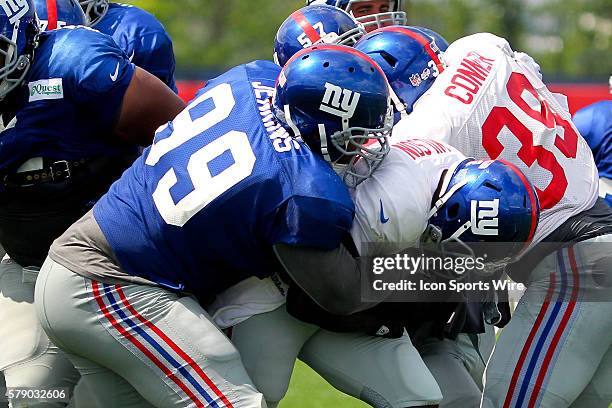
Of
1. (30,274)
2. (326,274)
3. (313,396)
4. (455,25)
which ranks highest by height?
(326,274)

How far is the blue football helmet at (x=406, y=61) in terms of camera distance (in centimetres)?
409

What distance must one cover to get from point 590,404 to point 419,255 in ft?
3.27

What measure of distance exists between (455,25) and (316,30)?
75.0 feet

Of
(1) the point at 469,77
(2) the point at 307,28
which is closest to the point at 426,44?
(1) the point at 469,77

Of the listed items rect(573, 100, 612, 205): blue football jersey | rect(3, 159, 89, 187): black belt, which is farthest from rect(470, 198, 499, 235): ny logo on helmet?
rect(573, 100, 612, 205): blue football jersey

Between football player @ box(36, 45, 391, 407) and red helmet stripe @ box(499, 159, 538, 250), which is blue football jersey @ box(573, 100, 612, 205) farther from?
football player @ box(36, 45, 391, 407)

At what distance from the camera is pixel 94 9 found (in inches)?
191

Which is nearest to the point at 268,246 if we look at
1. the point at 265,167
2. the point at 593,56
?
the point at 265,167

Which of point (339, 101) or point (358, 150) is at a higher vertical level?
point (339, 101)

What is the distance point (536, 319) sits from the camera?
12.9 ft

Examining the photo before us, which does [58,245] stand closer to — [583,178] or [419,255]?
[419,255]

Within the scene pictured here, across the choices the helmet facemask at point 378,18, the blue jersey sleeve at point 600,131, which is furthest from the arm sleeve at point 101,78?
the blue jersey sleeve at point 600,131

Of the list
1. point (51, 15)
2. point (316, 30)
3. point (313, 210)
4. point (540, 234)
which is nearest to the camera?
point (313, 210)

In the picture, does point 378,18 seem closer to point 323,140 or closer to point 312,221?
point 323,140
